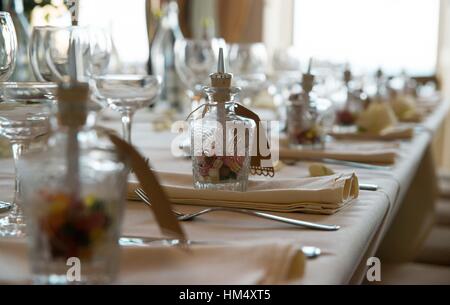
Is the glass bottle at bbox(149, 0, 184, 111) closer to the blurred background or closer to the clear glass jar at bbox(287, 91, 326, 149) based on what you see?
the clear glass jar at bbox(287, 91, 326, 149)

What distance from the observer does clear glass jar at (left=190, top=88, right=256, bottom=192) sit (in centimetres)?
110

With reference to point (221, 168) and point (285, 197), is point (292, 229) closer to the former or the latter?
point (285, 197)

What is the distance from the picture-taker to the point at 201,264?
2.46 feet

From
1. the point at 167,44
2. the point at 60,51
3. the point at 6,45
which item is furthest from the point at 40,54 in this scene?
the point at 167,44

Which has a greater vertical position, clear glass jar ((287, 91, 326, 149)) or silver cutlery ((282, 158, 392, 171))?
clear glass jar ((287, 91, 326, 149))

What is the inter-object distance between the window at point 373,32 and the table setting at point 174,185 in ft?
14.3

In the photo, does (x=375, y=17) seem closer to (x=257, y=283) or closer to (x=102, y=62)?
(x=102, y=62)

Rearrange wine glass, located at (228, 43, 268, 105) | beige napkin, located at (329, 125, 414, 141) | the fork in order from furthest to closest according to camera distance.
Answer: wine glass, located at (228, 43, 268, 105) → beige napkin, located at (329, 125, 414, 141) → the fork

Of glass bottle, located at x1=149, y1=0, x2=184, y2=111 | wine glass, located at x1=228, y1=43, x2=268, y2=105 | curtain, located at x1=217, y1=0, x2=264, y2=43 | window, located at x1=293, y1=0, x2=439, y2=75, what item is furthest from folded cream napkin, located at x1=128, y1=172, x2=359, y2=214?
window, located at x1=293, y1=0, x2=439, y2=75

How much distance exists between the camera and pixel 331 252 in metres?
0.83

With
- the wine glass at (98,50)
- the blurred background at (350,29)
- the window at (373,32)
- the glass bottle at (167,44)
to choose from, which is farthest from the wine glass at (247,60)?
the window at (373,32)

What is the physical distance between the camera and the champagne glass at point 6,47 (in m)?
1.05

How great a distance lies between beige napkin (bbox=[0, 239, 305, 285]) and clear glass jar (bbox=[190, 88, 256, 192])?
0.32 m

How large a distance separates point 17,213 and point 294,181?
1.30 feet
